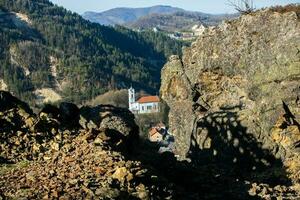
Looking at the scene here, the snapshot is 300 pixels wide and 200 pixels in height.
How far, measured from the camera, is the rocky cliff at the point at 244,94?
1948cm

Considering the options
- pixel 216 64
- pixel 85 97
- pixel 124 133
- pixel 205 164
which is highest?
pixel 216 64

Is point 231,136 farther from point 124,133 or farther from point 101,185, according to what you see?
point 101,185

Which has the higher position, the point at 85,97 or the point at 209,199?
the point at 209,199

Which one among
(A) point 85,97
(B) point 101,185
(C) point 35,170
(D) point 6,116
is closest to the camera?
(B) point 101,185

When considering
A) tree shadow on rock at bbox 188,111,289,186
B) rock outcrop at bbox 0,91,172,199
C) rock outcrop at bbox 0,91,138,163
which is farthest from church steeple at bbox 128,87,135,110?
rock outcrop at bbox 0,91,172,199

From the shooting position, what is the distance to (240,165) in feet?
66.6

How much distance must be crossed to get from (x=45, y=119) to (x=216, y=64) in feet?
29.0

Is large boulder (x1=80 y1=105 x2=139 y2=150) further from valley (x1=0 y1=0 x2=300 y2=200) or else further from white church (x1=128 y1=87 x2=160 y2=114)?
white church (x1=128 y1=87 x2=160 y2=114)

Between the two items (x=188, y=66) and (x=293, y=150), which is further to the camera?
(x=188, y=66)

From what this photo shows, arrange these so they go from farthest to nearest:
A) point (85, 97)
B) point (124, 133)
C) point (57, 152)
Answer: point (85, 97) → point (124, 133) → point (57, 152)

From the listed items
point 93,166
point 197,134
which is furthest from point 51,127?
point 197,134

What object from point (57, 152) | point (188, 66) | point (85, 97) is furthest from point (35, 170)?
point (85, 97)

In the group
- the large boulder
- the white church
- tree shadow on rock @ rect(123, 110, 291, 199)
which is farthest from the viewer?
the white church

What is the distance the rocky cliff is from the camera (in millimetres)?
19484
